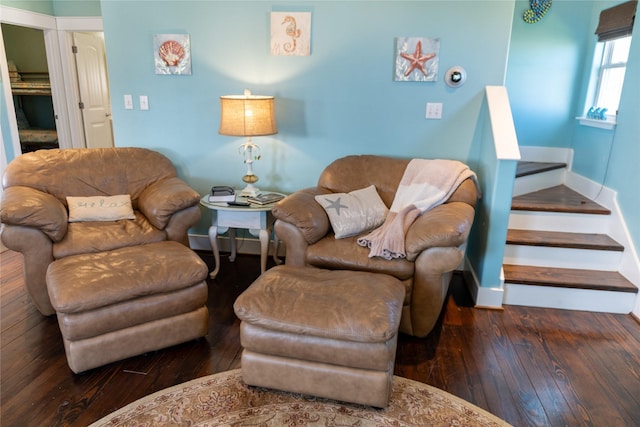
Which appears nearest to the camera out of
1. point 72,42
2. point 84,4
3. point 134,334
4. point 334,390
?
Result: point 334,390

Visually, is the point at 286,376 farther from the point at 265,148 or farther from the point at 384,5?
the point at 384,5

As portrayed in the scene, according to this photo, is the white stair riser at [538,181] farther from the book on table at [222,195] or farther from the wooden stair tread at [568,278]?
the book on table at [222,195]

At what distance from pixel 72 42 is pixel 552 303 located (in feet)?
17.8

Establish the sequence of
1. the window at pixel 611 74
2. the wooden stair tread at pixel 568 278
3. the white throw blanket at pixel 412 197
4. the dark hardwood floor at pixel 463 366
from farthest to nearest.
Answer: the window at pixel 611 74, the wooden stair tread at pixel 568 278, the white throw blanket at pixel 412 197, the dark hardwood floor at pixel 463 366

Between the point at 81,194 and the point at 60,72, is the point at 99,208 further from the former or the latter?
the point at 60,72

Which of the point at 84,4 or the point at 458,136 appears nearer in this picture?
the point at 458,136

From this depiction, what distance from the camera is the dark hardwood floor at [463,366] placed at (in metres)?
1.88

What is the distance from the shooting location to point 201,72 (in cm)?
330

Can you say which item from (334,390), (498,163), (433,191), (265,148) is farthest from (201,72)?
(334,390)

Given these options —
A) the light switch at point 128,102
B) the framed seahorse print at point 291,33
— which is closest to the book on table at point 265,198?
the framed seahorse print at point 291,33

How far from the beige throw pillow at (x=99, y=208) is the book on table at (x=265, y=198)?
806mm

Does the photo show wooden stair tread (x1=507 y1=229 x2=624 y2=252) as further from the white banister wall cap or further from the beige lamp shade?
the beige lamp shade

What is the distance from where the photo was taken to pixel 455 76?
2982 mm

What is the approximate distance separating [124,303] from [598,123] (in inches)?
142
